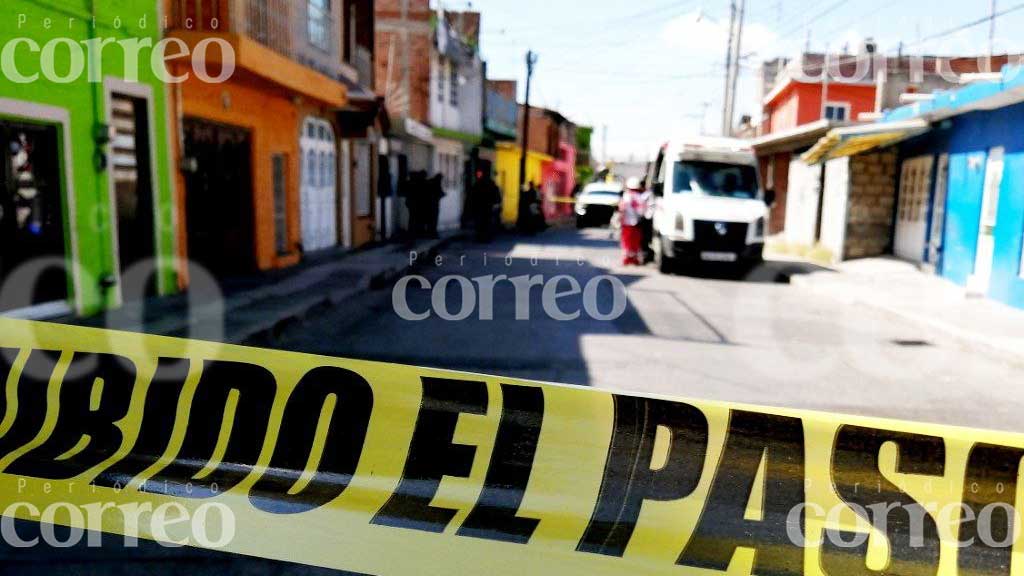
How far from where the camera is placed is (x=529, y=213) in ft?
89.0

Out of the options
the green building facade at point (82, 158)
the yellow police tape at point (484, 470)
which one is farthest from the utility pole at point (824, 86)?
the yellow police tape at point (484, 470)

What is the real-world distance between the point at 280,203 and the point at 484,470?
12388 mm

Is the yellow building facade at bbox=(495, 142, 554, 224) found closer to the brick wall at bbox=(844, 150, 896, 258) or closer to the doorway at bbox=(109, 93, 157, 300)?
the brick wall at bbox=(844, 150, 896, 258)

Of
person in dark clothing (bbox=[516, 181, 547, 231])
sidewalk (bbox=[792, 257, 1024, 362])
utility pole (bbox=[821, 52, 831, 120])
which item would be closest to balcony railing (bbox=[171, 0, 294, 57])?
sidewalk (bbox=[792, 257, 1024, 362])

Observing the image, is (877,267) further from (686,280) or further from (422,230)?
(422,230)

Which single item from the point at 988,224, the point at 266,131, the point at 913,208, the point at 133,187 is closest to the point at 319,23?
the point at 266,131

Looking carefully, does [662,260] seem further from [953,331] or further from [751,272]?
[953,331]

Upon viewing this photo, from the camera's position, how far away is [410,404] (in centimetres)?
290

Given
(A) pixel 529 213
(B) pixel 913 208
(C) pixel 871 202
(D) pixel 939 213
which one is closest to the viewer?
(D) pixel 939 213

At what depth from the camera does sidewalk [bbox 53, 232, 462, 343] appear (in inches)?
296

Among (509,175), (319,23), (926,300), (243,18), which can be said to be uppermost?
(319,23)

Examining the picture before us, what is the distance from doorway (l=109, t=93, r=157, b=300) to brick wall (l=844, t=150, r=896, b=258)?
1419cm

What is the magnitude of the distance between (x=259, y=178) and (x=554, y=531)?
11.7m

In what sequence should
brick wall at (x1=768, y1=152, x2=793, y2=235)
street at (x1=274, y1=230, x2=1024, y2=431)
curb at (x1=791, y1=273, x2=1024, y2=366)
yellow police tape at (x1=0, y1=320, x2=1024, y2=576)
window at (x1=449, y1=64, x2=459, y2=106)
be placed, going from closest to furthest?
yellow police tape at (x1=0, y1=320, x2=1024, y2=576) → street at (x1=274, y1=230, x2=1024, y2=431) → curb at (x1=791, y1=273, x2=1024, y2=366) → brick wall at (x1=768, y1=152, x2=793, y2=235) → window at (x1=449, y1=64, x2=459, y2=106)
